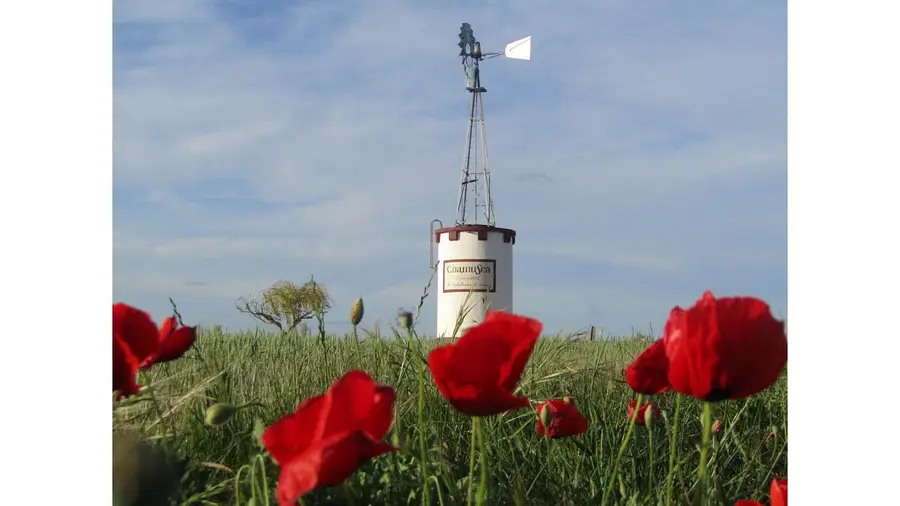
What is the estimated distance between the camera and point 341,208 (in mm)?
1158

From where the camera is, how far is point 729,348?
64 centimetres

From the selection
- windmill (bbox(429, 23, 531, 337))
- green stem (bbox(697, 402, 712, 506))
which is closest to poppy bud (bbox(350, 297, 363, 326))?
green stem (bbox(697, 402, 712, 506))

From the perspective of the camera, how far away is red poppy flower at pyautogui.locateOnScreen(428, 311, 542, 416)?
594 millimetres

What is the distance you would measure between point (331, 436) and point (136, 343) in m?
0.29

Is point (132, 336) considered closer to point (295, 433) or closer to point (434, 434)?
point (295, 433)

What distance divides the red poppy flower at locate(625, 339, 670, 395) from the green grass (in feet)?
0.51

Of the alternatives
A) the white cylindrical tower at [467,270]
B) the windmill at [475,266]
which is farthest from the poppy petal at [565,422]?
the white cylindrical tower at [467,270]

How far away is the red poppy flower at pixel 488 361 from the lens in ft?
1.95
